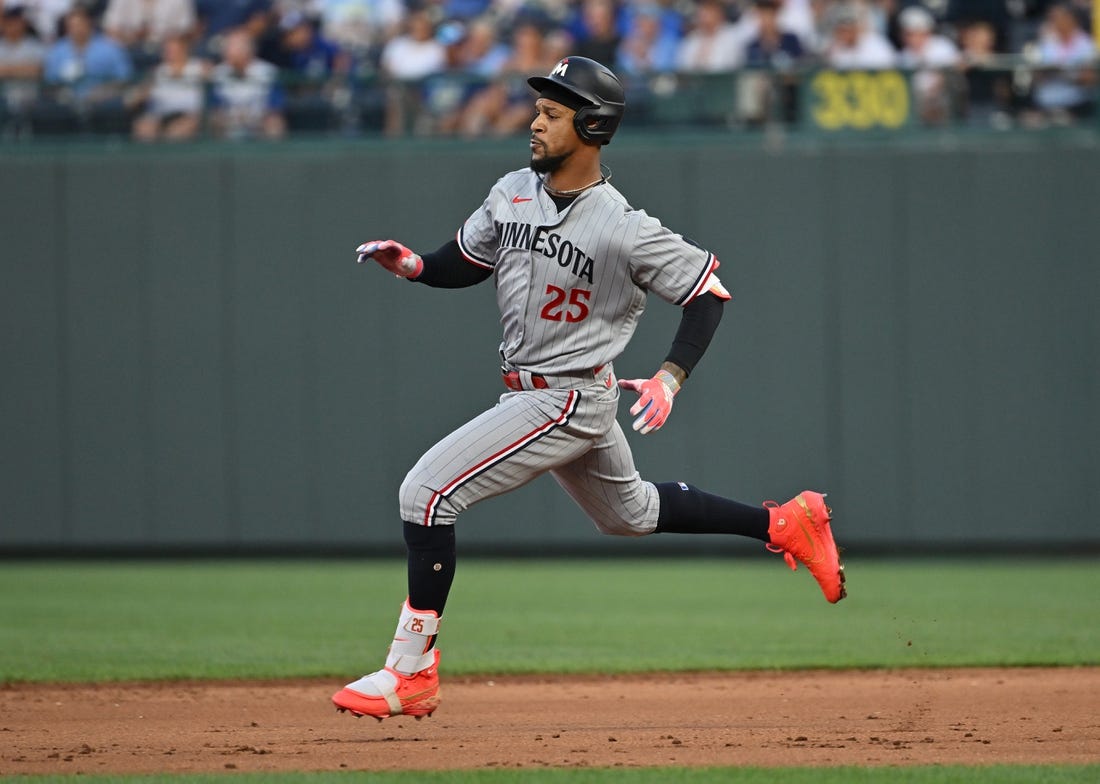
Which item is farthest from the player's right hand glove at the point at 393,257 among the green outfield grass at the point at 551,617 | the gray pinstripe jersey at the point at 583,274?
the green outfield grass at the point at 551,617

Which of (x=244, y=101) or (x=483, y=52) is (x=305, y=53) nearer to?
(x=244, y=101)

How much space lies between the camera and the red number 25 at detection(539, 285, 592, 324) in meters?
4.81

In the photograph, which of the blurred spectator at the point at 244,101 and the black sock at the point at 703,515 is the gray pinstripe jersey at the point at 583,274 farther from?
the blurred spectator at the point at 244,101

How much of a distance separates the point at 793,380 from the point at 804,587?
2.13 m

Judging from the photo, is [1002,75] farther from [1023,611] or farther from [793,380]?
[1023,611]

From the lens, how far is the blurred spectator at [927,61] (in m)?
11.0

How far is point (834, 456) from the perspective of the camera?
1144 cm

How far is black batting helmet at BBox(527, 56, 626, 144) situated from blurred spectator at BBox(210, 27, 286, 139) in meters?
6.90

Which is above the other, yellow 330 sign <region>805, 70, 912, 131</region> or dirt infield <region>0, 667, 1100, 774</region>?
yellow 330 sign <region>805, 70, 912, 131</region>

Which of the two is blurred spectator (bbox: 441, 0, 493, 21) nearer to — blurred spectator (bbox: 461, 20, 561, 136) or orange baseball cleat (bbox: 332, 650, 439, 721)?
blurred spectator (bbox: 461, 20, 561, 136)

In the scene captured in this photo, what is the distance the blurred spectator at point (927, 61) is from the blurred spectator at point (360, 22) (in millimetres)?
4019

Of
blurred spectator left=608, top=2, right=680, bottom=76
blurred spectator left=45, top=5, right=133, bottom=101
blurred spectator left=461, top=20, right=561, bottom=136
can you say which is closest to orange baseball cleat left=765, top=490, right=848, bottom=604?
blurred spectator left=461, top=20, right=561, bottom=136

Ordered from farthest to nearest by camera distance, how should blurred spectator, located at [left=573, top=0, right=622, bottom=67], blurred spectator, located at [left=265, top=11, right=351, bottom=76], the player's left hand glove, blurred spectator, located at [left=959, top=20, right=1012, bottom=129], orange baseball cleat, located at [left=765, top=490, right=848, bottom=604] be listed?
blurred spectator, located at [left=265, top=11, right=351, bottom=76] < blurred spectator, located at [left=573, top=0, right=622, bottom=67] < blurred spectator, located at [left=959, top=20, right=1012, bottom=129] < orange baseball cleat, located at [left=765, top=490, right=848, bottom=604] < the player's left hand glove

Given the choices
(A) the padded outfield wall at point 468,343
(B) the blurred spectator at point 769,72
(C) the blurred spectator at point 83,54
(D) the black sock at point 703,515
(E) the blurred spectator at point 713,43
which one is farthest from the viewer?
(C) the blurred spectator at point 83,54
